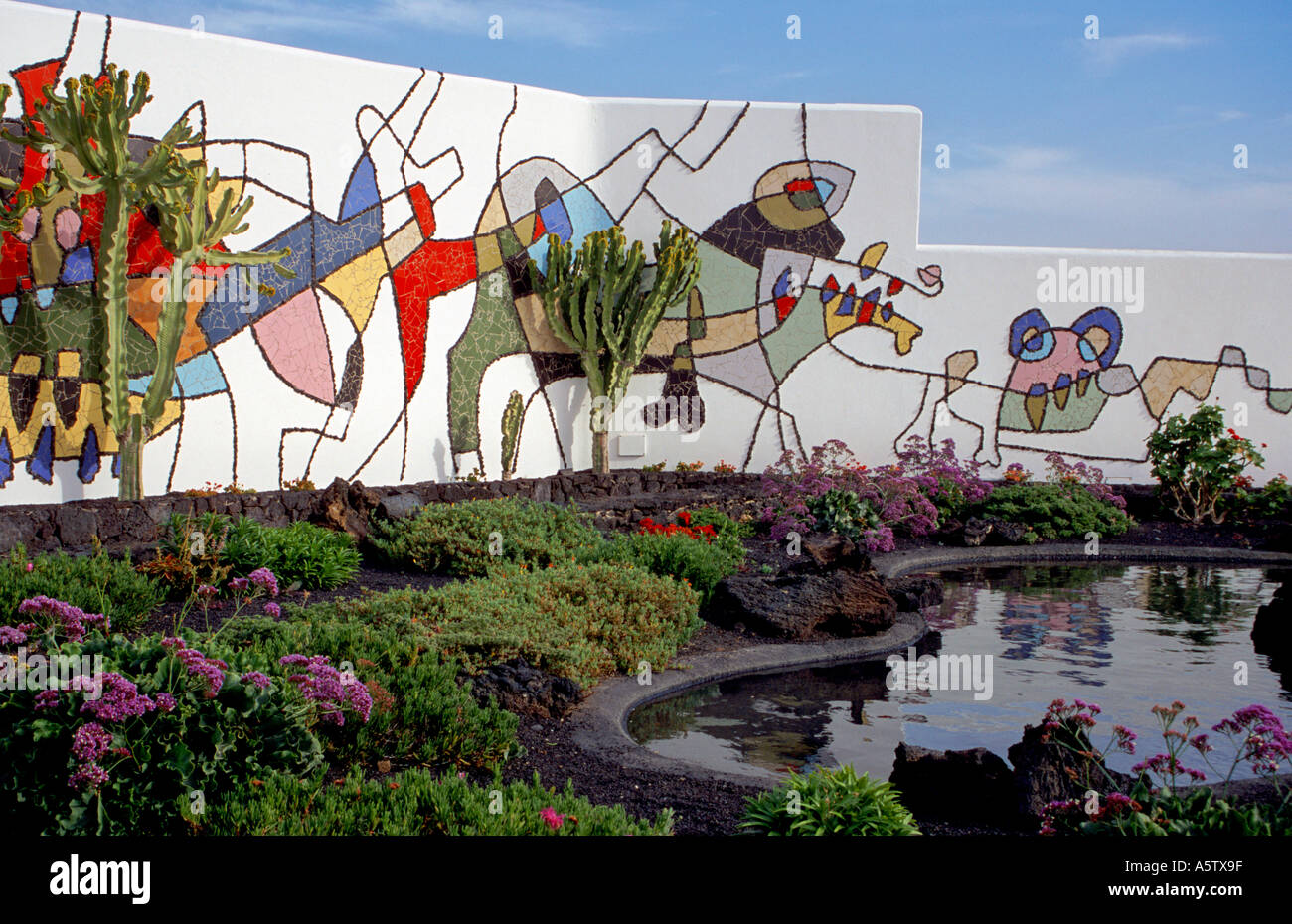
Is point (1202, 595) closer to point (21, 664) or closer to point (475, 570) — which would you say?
point (475, 570)

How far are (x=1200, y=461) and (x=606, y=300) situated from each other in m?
7.48

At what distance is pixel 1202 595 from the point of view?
984 cm

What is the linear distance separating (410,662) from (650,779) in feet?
4.99

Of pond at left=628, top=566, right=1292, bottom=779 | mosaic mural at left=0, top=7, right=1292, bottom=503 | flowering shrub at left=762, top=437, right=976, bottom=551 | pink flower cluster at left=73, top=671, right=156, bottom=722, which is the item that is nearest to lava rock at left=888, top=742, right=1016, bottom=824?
pond at left=628, top=566, right=1292, bottom=779

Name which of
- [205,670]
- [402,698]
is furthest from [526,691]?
[205,670]

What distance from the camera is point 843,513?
11344 millimetres

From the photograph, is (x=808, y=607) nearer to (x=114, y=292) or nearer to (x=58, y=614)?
(x=58, y=614)

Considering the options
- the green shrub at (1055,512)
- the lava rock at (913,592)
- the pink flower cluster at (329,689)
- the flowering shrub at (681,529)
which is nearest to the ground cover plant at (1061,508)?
the green shrub at (1055,512)

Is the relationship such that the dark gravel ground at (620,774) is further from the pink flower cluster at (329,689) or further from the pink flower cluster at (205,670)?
the pink flower cluster at (205,670)

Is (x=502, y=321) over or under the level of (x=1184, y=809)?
over

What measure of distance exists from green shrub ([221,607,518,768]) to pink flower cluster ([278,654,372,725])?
0.27m

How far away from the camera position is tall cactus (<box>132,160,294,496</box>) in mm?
9352

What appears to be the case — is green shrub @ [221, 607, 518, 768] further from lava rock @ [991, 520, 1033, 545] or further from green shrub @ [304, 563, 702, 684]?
lava rock @ [991, 520, 1033, 545]
